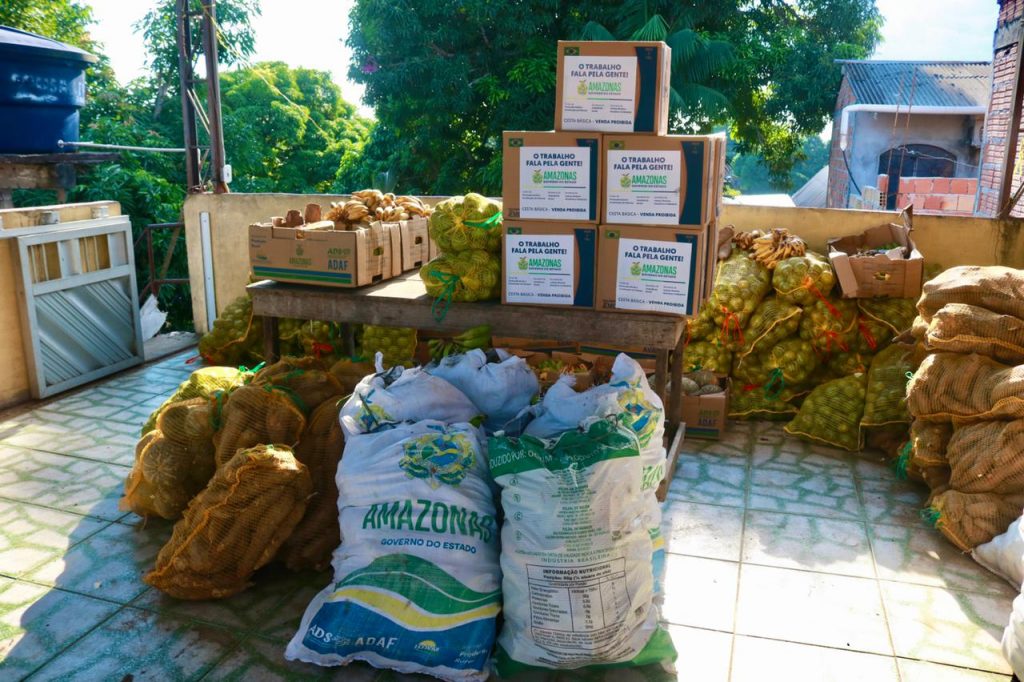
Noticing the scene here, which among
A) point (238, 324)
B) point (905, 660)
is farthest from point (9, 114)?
point (905, 660)

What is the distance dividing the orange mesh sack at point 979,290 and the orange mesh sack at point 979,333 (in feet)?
0.18

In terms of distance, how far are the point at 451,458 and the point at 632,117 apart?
74.6 inches

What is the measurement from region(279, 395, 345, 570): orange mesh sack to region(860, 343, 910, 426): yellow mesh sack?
348cm

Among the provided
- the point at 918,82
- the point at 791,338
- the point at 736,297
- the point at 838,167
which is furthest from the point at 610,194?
the point at 838,167

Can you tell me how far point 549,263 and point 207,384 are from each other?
7.01ft

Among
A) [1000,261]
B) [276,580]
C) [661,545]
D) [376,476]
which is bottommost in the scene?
[276,580]

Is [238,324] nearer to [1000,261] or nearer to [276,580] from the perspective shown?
[276,580]

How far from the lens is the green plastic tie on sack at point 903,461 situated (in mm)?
4957

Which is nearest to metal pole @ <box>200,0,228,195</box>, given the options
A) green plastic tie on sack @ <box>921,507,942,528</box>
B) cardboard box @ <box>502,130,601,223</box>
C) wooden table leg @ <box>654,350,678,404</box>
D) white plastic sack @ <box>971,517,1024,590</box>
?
cardboard box @ <box>502,130,601,223</box>

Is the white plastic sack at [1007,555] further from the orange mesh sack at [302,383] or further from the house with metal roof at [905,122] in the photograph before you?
the house with metal roof at [905,122]

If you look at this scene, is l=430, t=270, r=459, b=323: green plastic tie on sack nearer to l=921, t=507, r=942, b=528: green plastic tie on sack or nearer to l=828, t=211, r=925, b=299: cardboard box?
l=921, t=507, r=942, b=528: green plastic tie on sack

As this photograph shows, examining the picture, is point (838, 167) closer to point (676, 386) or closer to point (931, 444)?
point (676, 386)

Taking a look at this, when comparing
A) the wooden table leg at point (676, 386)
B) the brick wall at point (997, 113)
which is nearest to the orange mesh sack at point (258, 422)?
the wooden table leg at point (676, 386)

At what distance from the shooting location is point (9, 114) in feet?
24.7
